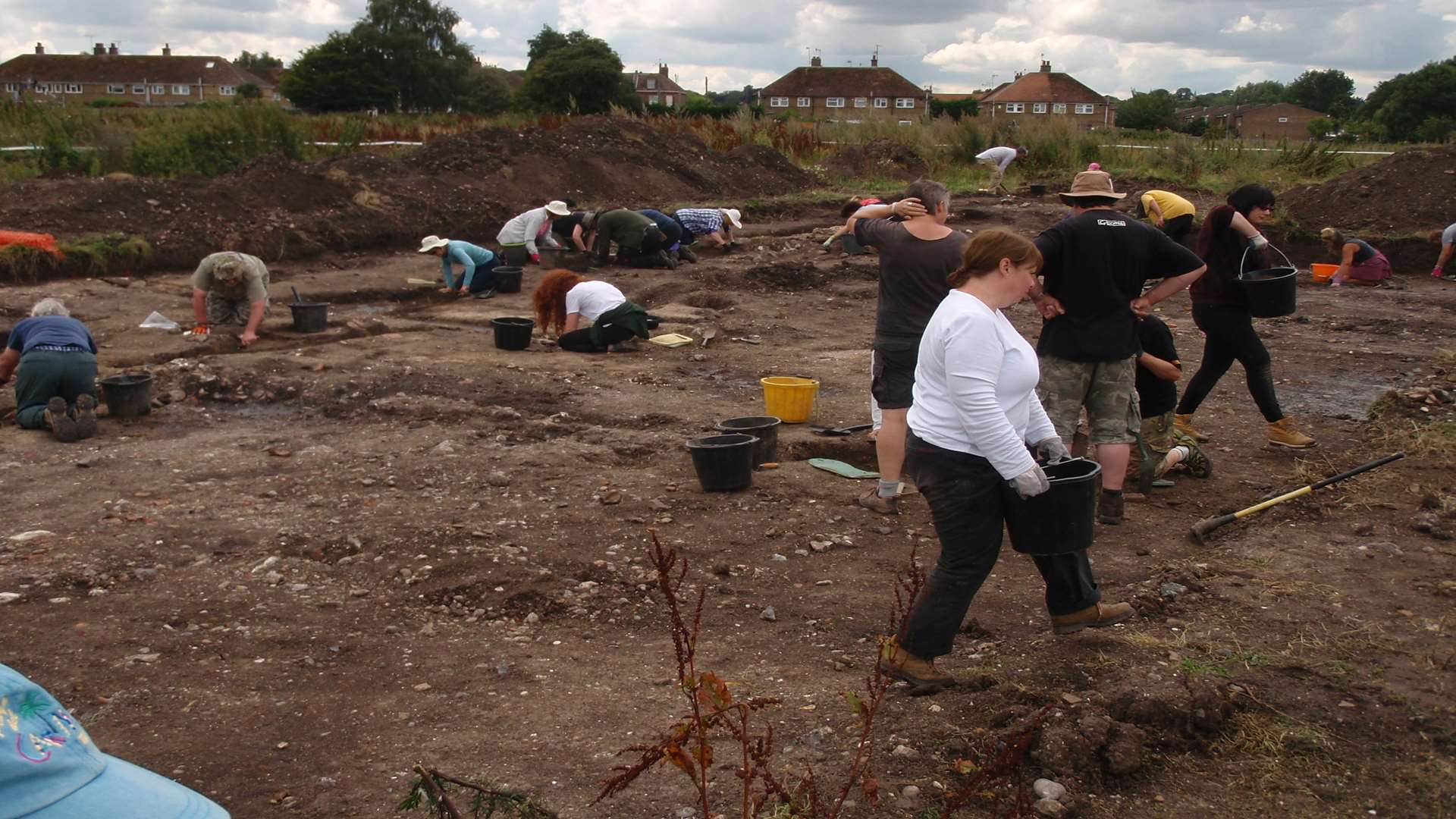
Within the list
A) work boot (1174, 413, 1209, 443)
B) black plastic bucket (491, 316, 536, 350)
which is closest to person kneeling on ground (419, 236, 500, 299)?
black plastic bucket (491, 316, 536, 350)

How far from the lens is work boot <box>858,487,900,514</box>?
642cm

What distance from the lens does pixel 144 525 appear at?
6156mm

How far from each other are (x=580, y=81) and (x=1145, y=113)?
3080 cm

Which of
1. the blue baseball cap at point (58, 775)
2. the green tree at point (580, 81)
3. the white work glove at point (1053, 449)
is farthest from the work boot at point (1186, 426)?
the green tree at point (580, 81)

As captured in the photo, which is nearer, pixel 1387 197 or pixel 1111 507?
pixel 1111 507

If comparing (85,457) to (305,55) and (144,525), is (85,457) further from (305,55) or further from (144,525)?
(305,55)

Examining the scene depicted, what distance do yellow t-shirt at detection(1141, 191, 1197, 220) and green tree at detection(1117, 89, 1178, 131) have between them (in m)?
57.2

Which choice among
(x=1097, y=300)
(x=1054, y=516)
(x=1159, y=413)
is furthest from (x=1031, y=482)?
(x=1159, y=413)

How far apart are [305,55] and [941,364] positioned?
56.8m

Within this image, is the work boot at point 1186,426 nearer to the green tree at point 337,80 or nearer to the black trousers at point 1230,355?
the black trousers at point 1230,355

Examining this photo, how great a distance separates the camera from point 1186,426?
768cm

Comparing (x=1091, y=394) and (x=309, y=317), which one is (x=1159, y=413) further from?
(x=309, y=317)

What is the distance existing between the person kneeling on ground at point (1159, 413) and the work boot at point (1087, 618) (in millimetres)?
2016

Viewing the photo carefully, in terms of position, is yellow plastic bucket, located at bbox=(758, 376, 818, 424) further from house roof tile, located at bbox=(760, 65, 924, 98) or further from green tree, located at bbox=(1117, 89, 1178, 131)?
house roof tile, located at bbox=(760, 65, 924, 98)
